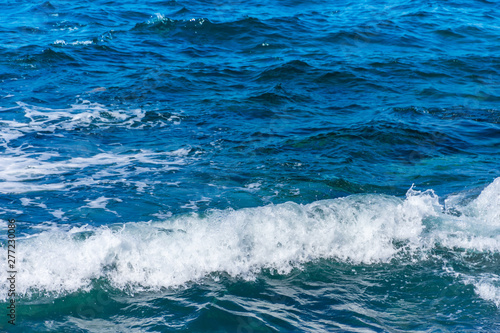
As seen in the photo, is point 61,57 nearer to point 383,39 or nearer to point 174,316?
point 383,39

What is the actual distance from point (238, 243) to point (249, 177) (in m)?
2.15

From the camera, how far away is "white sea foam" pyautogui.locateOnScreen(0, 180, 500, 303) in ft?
19.8

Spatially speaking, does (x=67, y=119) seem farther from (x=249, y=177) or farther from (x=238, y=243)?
(x=238, y=243)

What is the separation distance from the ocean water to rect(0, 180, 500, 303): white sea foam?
2 cm

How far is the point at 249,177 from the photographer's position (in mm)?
8586

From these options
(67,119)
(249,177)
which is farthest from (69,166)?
(249,177)

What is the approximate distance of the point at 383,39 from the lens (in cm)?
1667

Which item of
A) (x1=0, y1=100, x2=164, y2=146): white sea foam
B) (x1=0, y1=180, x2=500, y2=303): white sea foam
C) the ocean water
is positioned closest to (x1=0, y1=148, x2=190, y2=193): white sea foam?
the ocean water

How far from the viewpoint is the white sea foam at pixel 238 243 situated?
6035 mm

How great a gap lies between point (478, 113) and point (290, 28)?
760 cm

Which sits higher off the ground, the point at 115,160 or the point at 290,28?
the point at 290,28

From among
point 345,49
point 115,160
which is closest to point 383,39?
point 345,49

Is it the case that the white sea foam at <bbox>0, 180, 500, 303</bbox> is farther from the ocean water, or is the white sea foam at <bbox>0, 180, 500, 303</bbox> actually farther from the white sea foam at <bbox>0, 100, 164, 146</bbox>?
the white sea foam at <bbox>0, 100, 164, 146</bbox>

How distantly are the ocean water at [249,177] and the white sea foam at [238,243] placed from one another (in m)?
0.02
